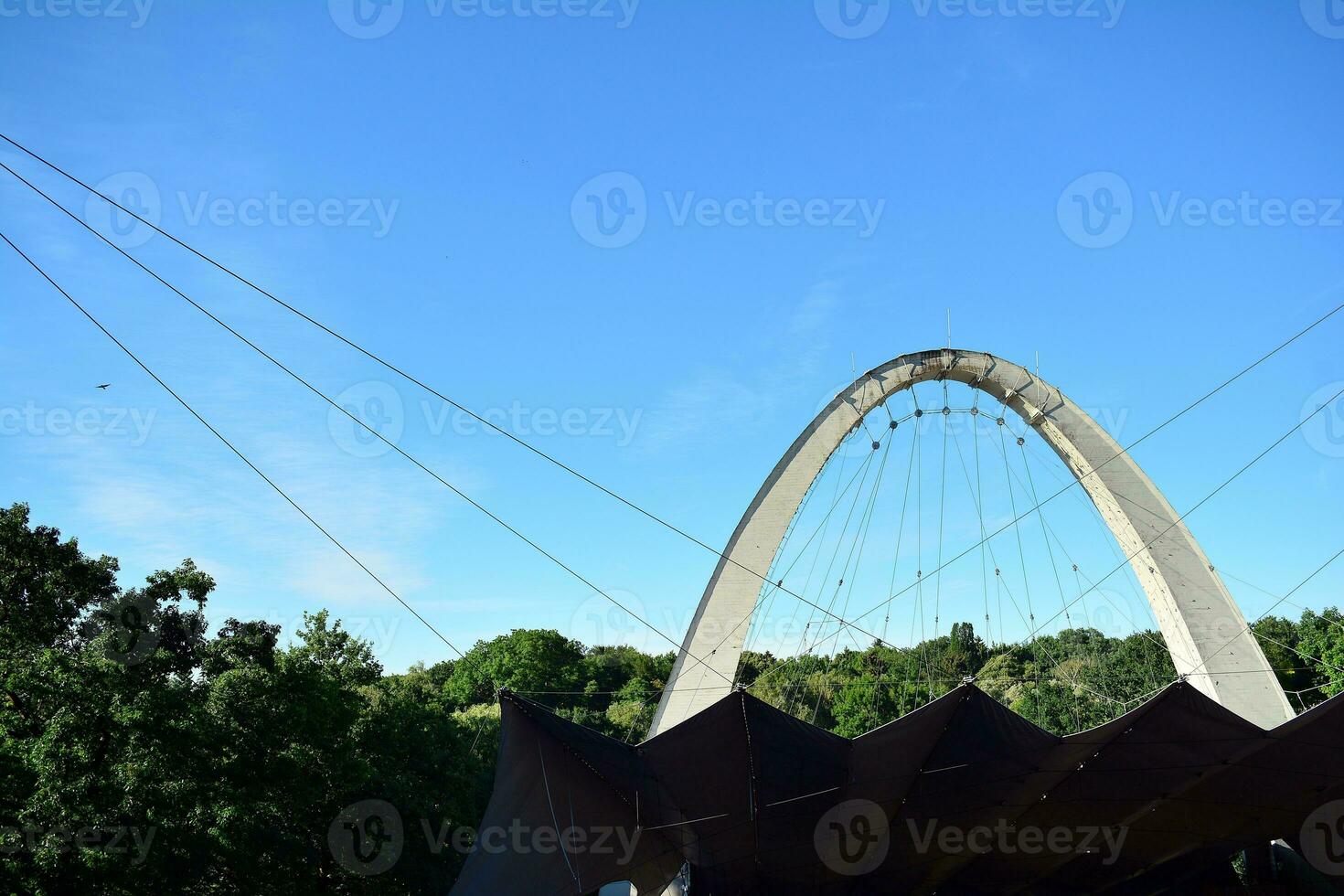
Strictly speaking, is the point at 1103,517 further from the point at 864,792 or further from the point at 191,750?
the point at 191,750

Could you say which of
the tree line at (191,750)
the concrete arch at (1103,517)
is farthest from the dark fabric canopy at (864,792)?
the concrete arch at (1103,517)

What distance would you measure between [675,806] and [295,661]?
10.6 meters

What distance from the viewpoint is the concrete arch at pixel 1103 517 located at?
1933 centimetres

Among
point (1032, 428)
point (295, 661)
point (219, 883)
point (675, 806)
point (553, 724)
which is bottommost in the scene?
point (219, 883)

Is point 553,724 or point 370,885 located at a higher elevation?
point 553,724

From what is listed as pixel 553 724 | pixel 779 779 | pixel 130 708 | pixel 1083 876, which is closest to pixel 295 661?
pixel 130 708

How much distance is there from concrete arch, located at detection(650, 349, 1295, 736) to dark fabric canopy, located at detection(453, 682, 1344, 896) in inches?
169

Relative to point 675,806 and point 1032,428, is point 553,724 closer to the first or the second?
point 675,806

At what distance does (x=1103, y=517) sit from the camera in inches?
909

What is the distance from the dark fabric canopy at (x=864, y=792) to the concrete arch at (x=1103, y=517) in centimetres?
430

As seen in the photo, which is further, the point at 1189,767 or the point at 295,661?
the point at 295,661

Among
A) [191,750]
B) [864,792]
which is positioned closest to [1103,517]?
[864,792]

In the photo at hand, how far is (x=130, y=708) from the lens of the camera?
16828 millimetres

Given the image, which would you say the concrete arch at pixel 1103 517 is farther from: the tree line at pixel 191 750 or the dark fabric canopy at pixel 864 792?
the dark fabric canopy at pixel 864 792
